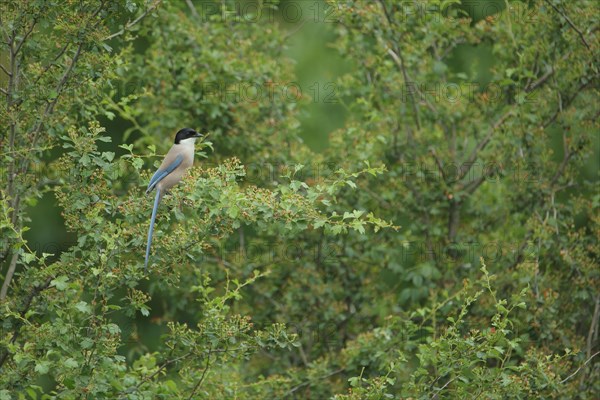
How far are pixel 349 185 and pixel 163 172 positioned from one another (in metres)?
1.41

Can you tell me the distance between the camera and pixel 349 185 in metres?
6.96

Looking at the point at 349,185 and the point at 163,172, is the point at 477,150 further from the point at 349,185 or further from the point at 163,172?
the point at 163,172

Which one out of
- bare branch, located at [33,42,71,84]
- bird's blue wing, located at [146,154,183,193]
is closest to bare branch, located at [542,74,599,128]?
bird's blue wing, located at [146,154,183,193]

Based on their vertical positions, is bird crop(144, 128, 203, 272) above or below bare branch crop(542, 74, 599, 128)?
above

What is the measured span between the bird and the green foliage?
0.40 feet

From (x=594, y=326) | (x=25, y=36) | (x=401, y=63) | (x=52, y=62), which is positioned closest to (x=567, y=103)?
(x=401, y=63)

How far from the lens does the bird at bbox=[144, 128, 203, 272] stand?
18.8 ft

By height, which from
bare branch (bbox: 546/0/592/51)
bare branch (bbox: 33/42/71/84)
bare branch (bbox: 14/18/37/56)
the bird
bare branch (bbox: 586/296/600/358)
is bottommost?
bare branch (bbox: 586/296/600/358)

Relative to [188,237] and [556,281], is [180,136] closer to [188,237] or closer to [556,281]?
[188,237]

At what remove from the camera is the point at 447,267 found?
29.0 feet

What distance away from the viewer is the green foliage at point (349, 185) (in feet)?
19.5

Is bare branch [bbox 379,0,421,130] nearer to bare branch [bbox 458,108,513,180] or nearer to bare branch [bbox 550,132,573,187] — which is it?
bare branch [bbox 458,108,513,180]

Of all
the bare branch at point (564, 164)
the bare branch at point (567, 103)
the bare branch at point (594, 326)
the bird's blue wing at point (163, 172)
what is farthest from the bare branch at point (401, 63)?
the bird's blue wing at point (163, 172)

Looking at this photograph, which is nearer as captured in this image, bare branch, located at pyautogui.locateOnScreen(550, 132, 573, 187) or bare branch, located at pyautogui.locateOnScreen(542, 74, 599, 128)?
bare branch, located at pyautogui.locateOnScreen(542, 74, 599, 128)
